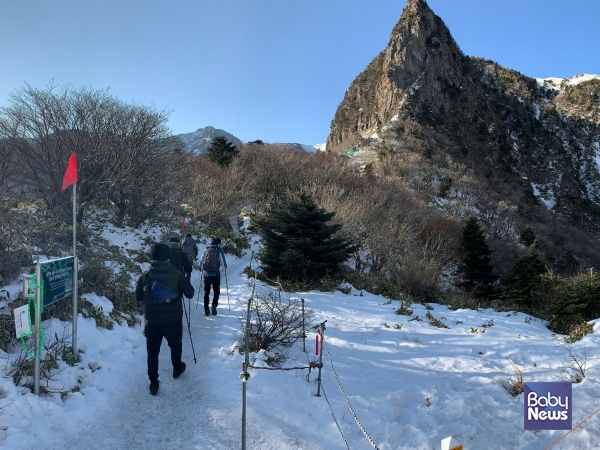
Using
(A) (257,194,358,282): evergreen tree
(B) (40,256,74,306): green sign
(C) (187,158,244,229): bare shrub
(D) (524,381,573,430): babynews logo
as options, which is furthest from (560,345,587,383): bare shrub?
(C) (187,158,244,229): bare shrub

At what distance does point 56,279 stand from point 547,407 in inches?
230

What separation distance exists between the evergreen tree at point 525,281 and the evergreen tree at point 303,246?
24.9ft

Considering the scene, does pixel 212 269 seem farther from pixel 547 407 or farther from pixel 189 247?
pixel 547 407

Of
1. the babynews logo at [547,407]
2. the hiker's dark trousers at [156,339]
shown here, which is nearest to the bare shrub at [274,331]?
the hiker's dark trousers at [156,339]

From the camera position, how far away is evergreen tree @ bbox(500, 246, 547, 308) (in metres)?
14.3

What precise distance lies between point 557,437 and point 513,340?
3439 millimetres

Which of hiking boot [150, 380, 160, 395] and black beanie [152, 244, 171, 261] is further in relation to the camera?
black beanie [152, 244, 171, 261]

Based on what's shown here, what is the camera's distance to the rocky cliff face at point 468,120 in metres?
57.3

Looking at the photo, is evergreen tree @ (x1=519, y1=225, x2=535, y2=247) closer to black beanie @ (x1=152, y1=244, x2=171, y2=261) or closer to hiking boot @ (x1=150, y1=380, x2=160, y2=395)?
black beanie @ (x1=152, y1=244, x2=171, y2=261)

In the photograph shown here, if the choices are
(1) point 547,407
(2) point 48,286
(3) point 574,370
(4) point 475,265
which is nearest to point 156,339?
(2) point 48,286

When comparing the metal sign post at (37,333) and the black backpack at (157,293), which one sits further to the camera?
the black backpack at (157,293)

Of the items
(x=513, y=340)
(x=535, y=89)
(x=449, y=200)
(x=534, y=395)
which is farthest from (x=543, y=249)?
(x=535, y=89)

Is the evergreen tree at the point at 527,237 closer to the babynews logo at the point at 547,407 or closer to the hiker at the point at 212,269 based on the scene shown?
the hiker at the point at 212,269

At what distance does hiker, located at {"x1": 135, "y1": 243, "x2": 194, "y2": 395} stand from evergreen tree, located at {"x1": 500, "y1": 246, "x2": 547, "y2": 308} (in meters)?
14.3
